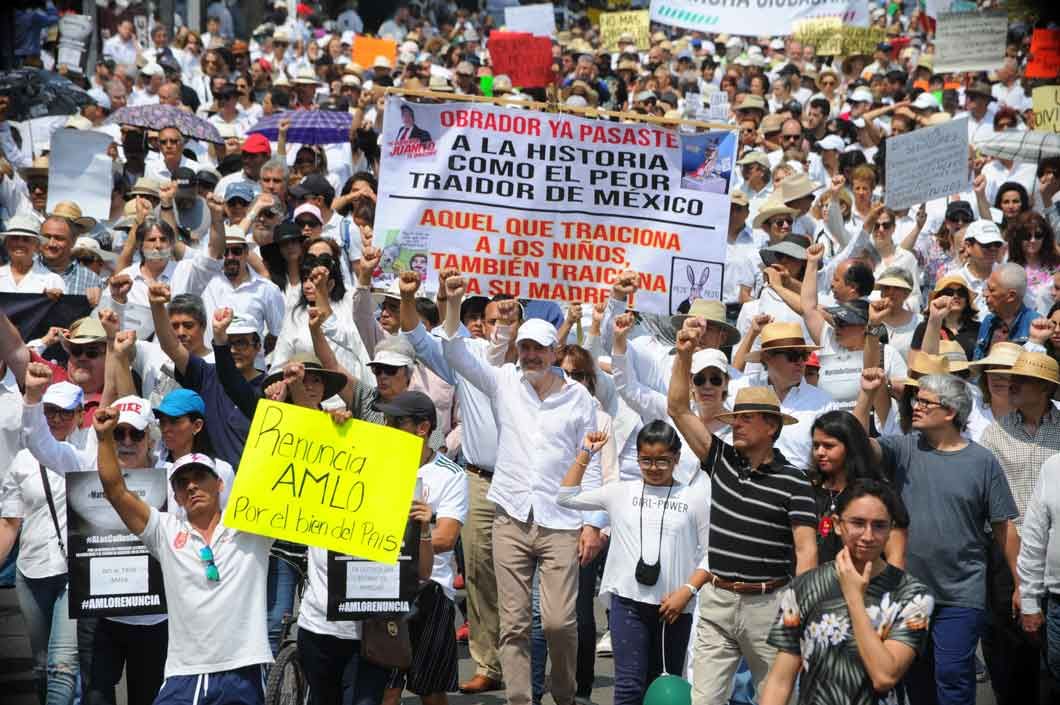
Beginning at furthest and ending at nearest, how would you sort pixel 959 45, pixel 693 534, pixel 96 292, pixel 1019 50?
pixel 1019 50
pixel 959 45
pixel 96 292
pixel 693 534

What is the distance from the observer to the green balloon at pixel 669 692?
8.10 metres

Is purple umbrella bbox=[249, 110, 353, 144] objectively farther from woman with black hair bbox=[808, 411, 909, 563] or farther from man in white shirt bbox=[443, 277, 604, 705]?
woman with black hair bbox=[808, 411, 909, 563]

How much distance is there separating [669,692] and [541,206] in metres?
3.21

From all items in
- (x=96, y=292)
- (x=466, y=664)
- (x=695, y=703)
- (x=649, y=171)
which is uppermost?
(x=649, y=171)

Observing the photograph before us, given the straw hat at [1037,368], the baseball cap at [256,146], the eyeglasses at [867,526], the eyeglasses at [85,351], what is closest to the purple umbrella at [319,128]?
the baseball cap at [256,146]

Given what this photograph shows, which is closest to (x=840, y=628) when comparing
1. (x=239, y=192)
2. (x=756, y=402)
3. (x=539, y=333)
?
(x=756, y=402)

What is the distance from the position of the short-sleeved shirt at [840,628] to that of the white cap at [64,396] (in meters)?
3.82

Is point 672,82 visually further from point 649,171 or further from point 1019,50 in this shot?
point 649,171

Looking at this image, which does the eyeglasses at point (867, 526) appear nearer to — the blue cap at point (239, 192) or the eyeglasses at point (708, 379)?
the eyeglasses at point (708, 379)

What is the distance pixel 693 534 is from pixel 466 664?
2.37 meters

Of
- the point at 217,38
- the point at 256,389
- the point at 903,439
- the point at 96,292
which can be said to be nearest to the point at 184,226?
the point at 96,292

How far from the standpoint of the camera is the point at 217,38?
93.4ft

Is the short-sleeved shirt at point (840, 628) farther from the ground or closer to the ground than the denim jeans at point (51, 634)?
farther from the ground

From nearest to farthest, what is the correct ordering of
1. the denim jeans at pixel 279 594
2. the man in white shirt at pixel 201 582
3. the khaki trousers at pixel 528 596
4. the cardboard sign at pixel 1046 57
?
the man in white shirt at pixel 201 582, the denim jeans at pixel 279 594, the khaki trousers at pixel 528 596, the cardboard sign at pixel 1046 57
